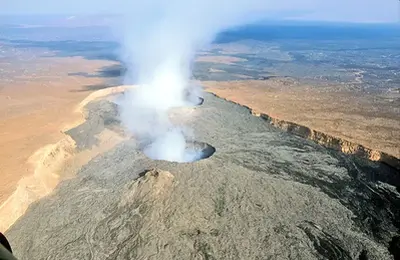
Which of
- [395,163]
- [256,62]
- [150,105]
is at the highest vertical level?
[395,163]

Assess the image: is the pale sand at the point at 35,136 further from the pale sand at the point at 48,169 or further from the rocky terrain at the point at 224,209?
the rocky terrain at the point at 224,209

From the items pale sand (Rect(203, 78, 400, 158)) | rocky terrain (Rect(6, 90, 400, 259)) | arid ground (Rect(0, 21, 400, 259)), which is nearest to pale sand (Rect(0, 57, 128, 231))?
arid ground (Rect(0, 21, 400, 259))

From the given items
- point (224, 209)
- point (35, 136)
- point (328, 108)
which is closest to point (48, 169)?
point (35, 136)

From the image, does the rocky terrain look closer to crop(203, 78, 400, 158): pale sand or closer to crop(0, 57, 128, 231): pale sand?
crop(0, 57, 128, 231): pale sand

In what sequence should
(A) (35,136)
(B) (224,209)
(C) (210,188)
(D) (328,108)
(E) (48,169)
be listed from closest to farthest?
(B) (224,209) < (C) (210,188) < (E) (48,169) < (A) (35,136) < (D) (328,108)

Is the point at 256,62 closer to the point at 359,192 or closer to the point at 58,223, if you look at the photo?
the point at 359,192

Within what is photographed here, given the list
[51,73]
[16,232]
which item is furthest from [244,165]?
[51,73]

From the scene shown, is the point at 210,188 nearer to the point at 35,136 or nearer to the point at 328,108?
the point at 35,136

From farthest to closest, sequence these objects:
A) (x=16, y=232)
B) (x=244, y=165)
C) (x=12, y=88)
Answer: (x=12, y=88), (x=244, y=165), (x=16, y=232)
